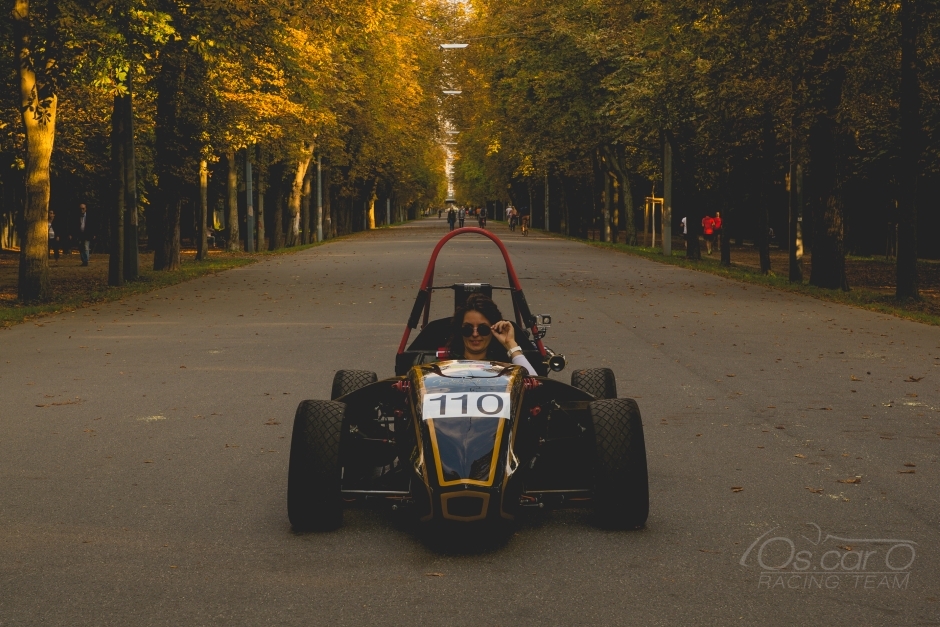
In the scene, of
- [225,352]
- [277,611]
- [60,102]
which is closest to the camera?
[277,611]

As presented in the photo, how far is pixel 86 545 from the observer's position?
6.01m

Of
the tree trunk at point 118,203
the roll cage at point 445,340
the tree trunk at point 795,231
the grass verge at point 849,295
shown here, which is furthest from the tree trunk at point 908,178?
the roll cage at point 445,340

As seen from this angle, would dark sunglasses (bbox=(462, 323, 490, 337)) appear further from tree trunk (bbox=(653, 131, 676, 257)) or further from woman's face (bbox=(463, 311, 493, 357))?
tree trunk (bbox=(653, 131, 676, 257))

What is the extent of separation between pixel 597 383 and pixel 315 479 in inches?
96.9

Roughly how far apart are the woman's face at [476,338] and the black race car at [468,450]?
1.87 ft

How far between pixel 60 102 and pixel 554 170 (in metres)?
27.5

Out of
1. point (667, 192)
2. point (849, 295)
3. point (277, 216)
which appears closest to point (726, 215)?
point (667, 192)

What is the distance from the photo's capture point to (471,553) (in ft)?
19.3

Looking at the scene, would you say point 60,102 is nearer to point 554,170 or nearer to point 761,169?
point 761,169

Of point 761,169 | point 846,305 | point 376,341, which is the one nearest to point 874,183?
point 761,169

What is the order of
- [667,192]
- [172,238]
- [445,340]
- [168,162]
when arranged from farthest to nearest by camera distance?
[667,192]
[172,238]
[168,162]
[445,340]

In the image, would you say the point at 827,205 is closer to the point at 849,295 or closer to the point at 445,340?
the point at 849,295

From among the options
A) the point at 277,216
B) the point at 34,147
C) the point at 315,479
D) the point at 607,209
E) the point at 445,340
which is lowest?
the point at 315,479
